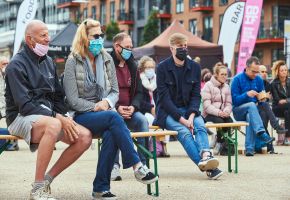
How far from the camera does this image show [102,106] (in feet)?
22.6

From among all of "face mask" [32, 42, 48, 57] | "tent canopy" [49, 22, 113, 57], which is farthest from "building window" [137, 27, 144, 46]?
"face mask" [32, 42, 48, 57]

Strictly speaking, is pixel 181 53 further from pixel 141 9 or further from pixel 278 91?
pixel 141 9

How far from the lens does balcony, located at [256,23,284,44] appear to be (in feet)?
174

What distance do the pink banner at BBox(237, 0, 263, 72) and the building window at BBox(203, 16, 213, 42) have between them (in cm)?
3409

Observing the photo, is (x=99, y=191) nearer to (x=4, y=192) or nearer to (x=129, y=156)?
(x=129, y=156)

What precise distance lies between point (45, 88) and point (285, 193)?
8.56ft

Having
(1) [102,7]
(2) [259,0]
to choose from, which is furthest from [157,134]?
(1) [102,7]

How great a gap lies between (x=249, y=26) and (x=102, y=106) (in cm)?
1954

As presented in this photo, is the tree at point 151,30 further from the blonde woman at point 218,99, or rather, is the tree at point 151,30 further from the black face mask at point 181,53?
the black face mask at point 181,53

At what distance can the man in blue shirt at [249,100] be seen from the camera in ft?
37.7

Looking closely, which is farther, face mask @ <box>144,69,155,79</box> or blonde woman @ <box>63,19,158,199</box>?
face mask @ <box>144,69,155,79</box>

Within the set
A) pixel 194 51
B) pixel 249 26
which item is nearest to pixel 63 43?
pixel 194 51

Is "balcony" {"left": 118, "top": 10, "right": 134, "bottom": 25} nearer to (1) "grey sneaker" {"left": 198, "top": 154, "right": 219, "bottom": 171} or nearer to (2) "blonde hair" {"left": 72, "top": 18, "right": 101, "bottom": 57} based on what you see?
(1) "grey sneaker" {"left": 198, "top": 154, "right": 219, "bottom": 171}

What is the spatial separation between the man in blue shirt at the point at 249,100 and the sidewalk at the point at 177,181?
0.52 meters
